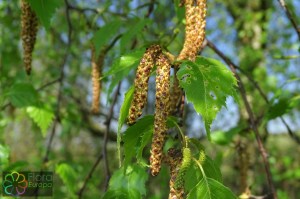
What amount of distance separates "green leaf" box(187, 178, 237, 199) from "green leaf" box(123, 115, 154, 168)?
0.78 feet

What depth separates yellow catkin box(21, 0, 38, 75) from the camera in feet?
6.61

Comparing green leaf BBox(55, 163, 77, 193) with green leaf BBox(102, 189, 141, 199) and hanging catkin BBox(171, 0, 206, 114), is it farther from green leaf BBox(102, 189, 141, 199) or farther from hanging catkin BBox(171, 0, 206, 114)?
hanging catkin BBox(171, 0, 206, 114)

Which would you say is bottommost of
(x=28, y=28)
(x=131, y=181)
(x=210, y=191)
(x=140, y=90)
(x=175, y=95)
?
(x=210, y=191)

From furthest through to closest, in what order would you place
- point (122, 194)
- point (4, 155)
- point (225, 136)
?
1. point (225, 136)
2. point (4, 155)
3. point (122, 194)

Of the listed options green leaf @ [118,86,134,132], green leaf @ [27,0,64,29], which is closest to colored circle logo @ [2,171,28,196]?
green leaf @ [27,0,64,29]

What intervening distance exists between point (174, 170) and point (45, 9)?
915 millimetres

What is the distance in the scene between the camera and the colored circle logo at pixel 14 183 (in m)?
2.49

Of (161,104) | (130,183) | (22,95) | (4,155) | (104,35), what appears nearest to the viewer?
(161,104)

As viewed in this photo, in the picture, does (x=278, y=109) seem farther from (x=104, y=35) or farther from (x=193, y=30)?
(x=193, y=30)

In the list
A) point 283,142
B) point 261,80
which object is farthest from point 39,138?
point 283,142

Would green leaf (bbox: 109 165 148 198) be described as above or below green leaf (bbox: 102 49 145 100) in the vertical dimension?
below

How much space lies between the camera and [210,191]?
1.29 metres

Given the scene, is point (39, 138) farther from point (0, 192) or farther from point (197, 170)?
point (197, 170)

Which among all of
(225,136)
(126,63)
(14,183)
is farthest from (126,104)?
(225,136)
